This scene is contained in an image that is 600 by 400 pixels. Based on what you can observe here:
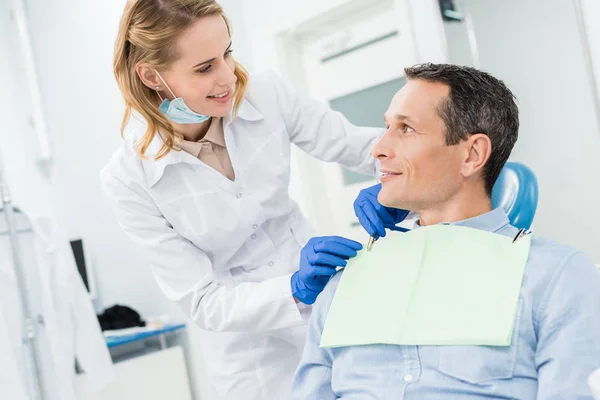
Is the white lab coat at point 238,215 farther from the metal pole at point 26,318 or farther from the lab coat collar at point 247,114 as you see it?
the metal pole at point 26,318

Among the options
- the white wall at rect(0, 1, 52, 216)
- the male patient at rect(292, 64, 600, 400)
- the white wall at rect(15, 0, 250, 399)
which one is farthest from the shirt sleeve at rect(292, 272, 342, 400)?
the white wall at rect(0, 1, 52, 216)

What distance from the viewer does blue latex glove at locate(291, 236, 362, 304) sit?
1.29m

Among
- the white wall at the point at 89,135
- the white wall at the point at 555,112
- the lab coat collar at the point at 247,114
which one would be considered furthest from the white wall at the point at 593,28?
the white wall at the point at 89,135

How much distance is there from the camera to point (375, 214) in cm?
138

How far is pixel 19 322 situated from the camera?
8.66 feet

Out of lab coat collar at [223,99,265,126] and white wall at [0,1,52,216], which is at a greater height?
white wall at [0,1,52,216]

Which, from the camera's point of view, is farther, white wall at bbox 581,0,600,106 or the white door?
the white door

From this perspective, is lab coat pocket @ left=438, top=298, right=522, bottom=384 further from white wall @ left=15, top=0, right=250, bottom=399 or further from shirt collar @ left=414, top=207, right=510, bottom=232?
white wall @ left=15, top=0, right=250, bottom=399

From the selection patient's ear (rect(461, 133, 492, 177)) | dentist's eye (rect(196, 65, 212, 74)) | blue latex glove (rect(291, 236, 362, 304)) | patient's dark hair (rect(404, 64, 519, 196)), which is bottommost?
blue latex glove (rect(291, 236, 362, 304))

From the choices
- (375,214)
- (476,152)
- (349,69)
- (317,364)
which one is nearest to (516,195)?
(476,152)

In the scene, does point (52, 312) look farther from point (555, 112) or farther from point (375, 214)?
point (555, 112)

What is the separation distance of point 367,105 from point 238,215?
167 cm

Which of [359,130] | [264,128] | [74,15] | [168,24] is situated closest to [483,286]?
[359,130]

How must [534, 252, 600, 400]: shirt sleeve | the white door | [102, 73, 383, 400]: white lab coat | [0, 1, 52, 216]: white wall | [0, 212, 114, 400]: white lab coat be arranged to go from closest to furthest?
[534, 252, 600, 400]: shirt sleeve
[102, 73, 383, 400]: white lab coat
[0, 212, 114, 400]: white lab coat
the white door
[0, 1, 52, 216]: white wall
